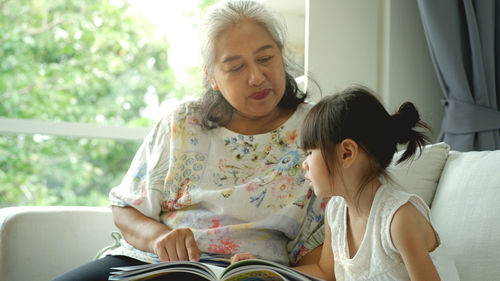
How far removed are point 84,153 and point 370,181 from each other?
13.8ft

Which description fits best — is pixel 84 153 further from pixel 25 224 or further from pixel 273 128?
pixel 273 128

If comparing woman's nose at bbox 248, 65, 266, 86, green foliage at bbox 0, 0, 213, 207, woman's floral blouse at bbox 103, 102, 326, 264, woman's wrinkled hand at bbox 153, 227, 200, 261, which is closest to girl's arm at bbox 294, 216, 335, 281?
woman's floral blouse at bbox 103, 102, 326, 264

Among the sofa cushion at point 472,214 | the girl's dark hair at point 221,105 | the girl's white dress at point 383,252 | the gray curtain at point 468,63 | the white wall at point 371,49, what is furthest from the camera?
the white wall at point 371,49

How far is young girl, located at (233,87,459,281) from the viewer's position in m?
1.11

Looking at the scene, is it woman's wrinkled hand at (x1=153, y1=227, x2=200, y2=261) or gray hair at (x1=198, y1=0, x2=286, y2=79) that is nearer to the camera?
woman's wrinkled hand at (x1=153, y1=227, x2=200, y2=261)

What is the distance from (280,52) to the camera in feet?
5.12

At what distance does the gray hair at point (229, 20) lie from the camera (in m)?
1.53

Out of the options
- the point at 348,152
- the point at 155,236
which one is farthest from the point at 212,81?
the point at 348,152

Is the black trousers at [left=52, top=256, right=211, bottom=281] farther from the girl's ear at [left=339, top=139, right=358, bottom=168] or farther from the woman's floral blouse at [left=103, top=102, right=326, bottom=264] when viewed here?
the girl's ear at [left=339, top=139, right=358, bottom=168]

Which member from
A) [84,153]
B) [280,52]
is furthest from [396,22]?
[84,153]

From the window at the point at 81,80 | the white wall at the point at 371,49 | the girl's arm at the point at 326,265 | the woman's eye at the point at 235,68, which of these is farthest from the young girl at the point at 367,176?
the window at the point at 81,80

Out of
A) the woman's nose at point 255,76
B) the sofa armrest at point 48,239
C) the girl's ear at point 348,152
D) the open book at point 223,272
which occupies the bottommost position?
the sofa armrest at point 48,239

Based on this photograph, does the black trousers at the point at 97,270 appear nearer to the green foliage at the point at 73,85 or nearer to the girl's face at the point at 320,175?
the girl's face at the point at 320,175

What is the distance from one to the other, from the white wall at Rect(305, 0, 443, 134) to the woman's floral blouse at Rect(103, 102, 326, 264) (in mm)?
593
